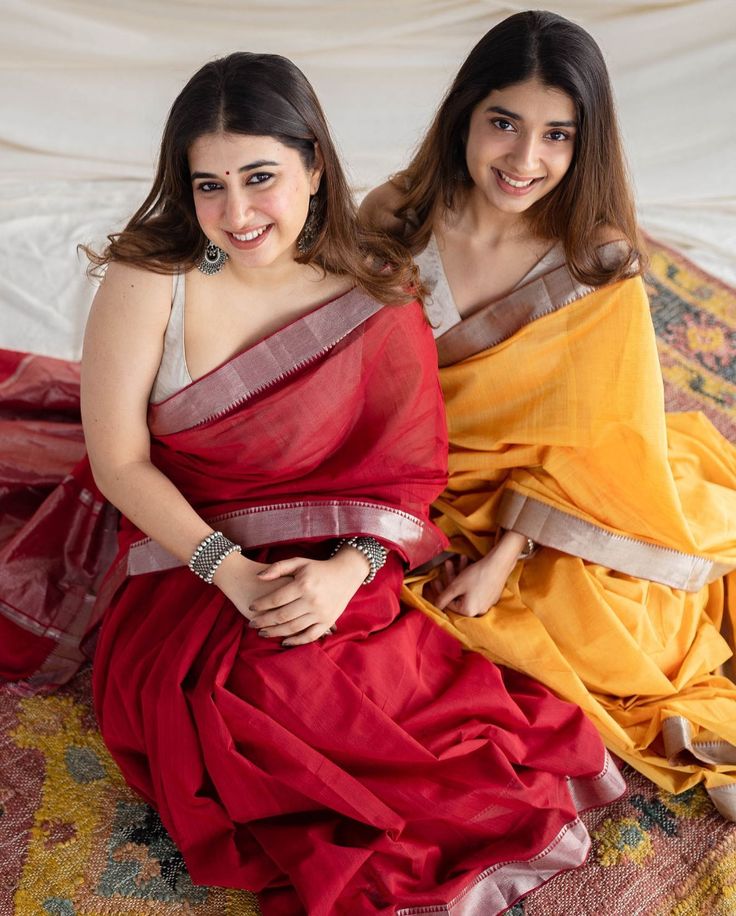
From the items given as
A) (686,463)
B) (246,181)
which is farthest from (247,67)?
(686,463)

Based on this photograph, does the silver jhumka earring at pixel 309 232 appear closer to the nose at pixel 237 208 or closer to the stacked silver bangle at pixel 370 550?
the nose at pixel 237 208

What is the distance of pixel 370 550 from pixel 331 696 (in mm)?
230

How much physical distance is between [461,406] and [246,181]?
1.98 feet

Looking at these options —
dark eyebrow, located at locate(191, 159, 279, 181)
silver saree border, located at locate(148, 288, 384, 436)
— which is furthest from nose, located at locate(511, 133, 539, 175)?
dark eyebrow, located at locate(191, 159, 279, 181)

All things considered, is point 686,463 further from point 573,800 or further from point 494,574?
point 573,800

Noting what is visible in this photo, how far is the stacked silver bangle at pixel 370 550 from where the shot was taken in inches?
61.5

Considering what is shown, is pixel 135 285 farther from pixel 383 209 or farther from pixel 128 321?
pixel 383 209

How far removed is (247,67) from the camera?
1299 millimetres

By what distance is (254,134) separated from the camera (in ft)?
4.25

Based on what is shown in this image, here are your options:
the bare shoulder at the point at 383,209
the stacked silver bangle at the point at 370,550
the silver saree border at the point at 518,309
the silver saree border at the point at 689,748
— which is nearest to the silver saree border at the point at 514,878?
the silver saree border at the point at 689,748

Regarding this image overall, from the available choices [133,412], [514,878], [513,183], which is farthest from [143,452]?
[514,878]

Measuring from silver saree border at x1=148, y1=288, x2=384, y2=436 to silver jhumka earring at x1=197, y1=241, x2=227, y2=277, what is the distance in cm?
12

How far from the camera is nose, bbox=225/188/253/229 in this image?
51.6 inches

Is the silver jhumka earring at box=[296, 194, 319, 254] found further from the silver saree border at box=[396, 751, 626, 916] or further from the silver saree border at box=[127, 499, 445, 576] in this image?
the silver saree border at box=[396, 751, 626, 916]
